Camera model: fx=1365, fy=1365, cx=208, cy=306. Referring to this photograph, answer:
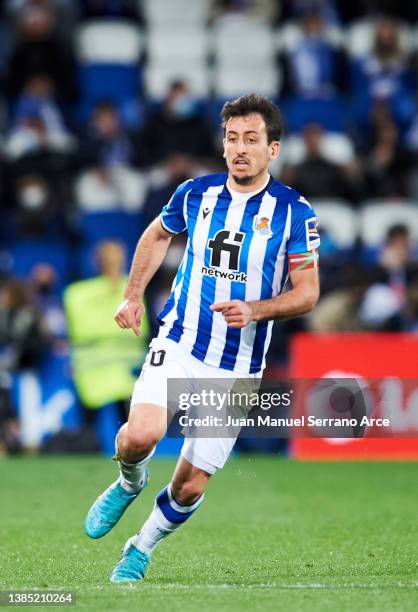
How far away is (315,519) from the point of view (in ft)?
28.2

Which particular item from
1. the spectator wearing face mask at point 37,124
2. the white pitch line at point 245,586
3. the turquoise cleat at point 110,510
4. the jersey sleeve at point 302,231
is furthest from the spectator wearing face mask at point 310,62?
the white pitch line at point 245,586

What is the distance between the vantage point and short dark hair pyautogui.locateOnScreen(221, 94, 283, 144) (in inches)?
239

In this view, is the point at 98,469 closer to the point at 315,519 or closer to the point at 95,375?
the point at 95,375

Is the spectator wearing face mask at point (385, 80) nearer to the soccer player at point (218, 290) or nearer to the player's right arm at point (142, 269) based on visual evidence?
the player's right arm at point (142, 269)

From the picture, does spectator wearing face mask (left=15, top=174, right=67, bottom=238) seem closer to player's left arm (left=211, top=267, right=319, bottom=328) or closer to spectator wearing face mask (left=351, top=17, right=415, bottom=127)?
spectator wearing face mask (left=351, top=17, right=415, bottom=127)

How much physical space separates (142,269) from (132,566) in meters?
1.36

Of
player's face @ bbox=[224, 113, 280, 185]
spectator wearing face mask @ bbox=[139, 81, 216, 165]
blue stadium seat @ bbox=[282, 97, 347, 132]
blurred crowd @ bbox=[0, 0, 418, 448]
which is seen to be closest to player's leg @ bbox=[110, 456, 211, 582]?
player's face @ bbox=[224, 113, 280, 185]

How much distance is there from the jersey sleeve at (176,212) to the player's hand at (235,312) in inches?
33.5

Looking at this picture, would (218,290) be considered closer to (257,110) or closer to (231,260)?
(231,260)

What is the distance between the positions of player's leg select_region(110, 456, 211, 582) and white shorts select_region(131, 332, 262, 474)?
0.05m

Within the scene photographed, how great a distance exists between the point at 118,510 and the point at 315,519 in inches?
107

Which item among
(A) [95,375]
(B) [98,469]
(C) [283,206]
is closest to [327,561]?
(C) [283,206]

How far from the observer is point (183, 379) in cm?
605

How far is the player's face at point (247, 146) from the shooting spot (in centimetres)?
603
